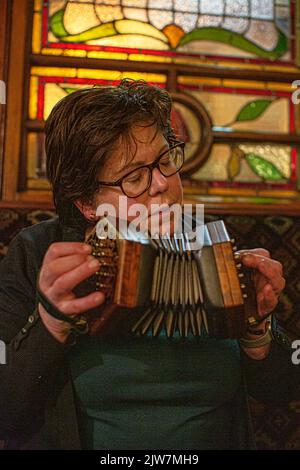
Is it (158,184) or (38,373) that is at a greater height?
(158,184)

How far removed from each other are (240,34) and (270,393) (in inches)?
56.0

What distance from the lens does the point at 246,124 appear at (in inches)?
76.8

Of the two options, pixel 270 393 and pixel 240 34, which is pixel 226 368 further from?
pixel 240 34

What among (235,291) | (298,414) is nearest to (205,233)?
(235,291)

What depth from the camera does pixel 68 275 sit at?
80 cm

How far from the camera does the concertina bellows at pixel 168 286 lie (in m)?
0.79

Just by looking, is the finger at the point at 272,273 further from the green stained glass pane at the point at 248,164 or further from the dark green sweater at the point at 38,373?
the green stained glass pane at the point at 248,164

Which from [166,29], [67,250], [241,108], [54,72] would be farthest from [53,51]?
[67,250]

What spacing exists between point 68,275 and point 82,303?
0.05m

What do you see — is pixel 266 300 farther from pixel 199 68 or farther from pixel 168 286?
pixel 199 68

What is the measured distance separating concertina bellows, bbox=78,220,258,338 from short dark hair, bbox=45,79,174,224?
0.76 ft

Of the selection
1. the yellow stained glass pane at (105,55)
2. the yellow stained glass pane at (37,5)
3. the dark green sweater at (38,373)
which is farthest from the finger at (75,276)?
the yellow stained glass pane at (37,5)

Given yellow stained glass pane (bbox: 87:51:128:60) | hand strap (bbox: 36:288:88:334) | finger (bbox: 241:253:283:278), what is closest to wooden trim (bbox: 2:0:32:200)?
yellow stained glass pane (bbox: 87:51:128:60)

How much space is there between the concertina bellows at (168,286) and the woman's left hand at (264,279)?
0.04 m
